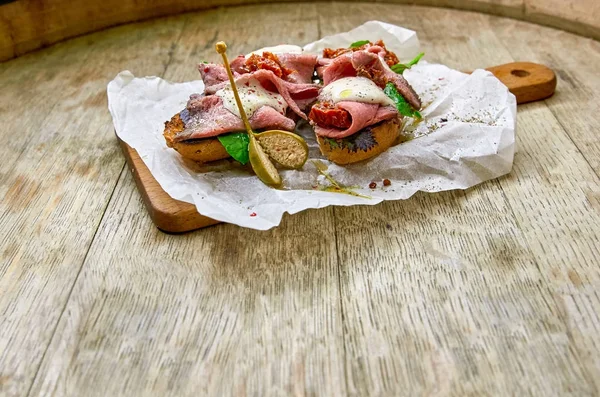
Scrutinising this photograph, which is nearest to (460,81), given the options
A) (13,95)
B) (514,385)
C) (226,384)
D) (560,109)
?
(560,109)

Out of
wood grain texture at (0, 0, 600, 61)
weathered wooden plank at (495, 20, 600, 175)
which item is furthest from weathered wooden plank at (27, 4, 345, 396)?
wood grain texture at (0, 0, 600, 61)

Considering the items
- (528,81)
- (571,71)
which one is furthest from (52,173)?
(571,71)

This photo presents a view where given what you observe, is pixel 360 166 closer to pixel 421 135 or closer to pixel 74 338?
pixel 421 135

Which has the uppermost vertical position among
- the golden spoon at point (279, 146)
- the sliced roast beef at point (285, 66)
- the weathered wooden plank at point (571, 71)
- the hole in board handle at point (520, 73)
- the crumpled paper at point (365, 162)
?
the sliced roast beef at point (285, 66)

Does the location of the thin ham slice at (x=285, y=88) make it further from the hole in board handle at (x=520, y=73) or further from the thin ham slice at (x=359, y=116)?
the hole in board handle at (x=520, y=73)

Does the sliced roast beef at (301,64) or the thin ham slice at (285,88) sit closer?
the thin ham slice at (285,88)

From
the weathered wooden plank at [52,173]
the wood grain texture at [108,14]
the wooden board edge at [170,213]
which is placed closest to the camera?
the weathered wooden plank at [52,173]

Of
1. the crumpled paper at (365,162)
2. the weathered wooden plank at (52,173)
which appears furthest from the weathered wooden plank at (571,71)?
the weathered wooden plank at (52,173)
